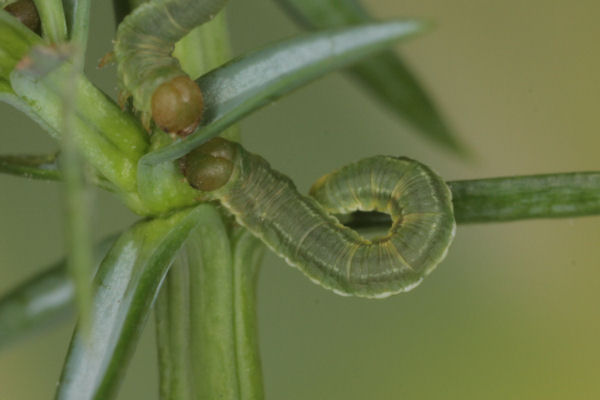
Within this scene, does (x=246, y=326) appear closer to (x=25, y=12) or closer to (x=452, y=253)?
(x=25, y=12)

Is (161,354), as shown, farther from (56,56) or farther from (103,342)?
(56,56)

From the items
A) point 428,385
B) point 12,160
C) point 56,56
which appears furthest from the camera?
point 428,385

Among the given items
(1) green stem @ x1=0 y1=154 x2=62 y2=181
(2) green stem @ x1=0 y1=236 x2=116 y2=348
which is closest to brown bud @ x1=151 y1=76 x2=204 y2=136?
(1) green stem @ x1=0 y1=154 x2=62 y2=181

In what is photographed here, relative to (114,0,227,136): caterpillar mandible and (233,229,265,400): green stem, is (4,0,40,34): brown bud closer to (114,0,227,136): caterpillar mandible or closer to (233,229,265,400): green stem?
(114,0,227,136): caterpillar mandible

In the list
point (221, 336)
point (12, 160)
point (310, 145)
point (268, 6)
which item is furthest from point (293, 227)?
point (268, 6)

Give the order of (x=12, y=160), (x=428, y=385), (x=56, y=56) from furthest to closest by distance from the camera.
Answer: (x=428, y=385) → (x=12, y=160) → (x=56, y=56)
